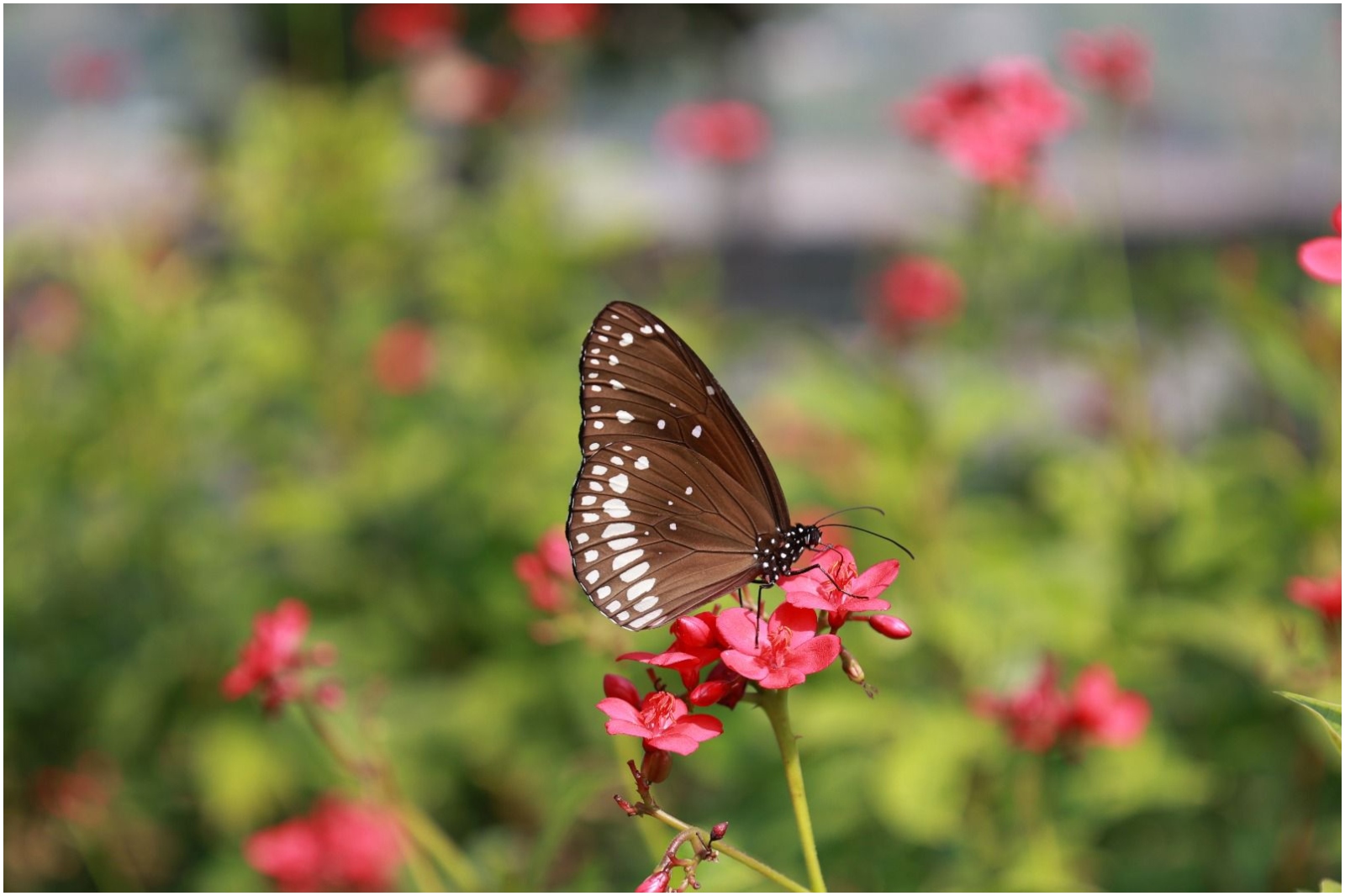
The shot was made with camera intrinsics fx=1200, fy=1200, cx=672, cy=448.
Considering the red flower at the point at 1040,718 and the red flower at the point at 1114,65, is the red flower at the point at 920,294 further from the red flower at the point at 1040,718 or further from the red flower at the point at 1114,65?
the red flower at the point at 1040,718

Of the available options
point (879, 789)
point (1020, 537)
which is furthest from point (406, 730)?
point (1020, 537)

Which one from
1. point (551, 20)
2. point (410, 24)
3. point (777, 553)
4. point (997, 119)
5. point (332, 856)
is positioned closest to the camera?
point (777, 553)

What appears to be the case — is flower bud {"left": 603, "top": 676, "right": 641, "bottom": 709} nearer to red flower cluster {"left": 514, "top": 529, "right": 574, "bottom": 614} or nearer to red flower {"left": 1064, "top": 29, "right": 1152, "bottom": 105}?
red flower cluster {"left": 514, "top": 529, "right": 574, "bottom": 614}

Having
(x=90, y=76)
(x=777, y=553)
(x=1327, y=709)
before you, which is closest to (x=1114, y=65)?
(x=777, y=553)

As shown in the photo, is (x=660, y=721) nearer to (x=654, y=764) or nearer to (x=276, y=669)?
(x=654, y=764)

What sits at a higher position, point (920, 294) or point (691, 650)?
point (691, 650)

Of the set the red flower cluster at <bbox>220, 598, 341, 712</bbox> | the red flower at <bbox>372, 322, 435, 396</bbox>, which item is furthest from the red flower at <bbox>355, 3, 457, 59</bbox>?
the red flower cluster at <bbox>220, 598, 341, 712</bbox>

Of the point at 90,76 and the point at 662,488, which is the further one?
the point at 90,76
